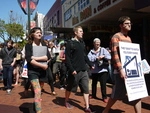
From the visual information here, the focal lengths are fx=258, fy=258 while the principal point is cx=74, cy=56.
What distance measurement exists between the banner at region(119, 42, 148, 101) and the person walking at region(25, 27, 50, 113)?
61.8 inches

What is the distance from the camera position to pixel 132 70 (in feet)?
14.9

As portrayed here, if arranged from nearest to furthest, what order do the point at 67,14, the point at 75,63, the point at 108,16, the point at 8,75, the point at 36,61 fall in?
1. the point at 36,61
2. the point at 75,63
3. the point at 8,75
4. the point at 108,16
5. the point at 67,14

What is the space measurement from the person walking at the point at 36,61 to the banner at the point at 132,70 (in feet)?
5.15

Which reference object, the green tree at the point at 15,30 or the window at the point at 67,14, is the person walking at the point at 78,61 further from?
the green tree at the point at 15,30

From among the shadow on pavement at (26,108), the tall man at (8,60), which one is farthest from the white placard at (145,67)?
the tall man at (8,60)

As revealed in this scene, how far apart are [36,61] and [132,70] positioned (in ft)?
6.01

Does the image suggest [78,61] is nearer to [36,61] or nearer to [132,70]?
[36,61]

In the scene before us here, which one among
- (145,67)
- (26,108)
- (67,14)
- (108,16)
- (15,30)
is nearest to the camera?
(145,67)

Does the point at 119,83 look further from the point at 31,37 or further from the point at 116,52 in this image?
the point at 31,37

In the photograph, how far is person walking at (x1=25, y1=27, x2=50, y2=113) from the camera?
4.96 meters

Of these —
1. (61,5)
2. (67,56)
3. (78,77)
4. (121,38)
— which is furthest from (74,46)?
(61,5)

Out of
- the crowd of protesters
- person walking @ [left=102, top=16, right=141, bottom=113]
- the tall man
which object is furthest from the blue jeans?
person walking @ [left=102, top=16, right=141, bottom=113]

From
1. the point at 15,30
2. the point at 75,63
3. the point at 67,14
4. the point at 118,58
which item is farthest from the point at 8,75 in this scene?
the point at 15,30

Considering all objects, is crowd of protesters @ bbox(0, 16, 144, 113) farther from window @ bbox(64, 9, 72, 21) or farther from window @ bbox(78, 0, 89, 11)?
window @ bbox(64, 9, 72, 21)
